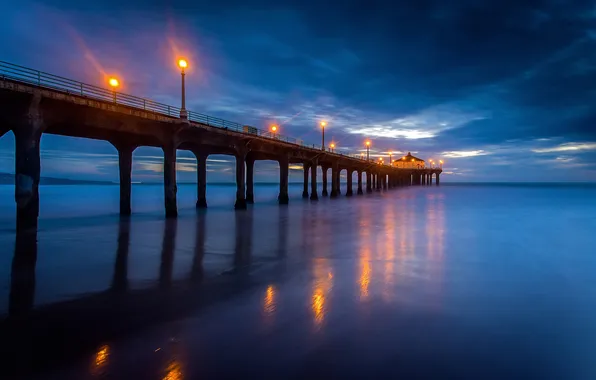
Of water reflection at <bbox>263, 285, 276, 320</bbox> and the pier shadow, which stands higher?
the pier shadow

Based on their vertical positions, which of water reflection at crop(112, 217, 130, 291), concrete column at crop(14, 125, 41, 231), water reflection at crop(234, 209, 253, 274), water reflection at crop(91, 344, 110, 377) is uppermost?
concrete column at crop(14, 125, 41, 231)

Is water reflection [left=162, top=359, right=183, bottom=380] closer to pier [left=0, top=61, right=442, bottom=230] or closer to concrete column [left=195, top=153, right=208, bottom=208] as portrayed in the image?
pier [left=0, top=61, right=442, bottom=230]

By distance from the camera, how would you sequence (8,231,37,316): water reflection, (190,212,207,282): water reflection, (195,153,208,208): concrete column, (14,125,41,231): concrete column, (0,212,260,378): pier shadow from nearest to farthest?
(0,212,260,378): pier shadow, (8,231,37,316): water reflection, (190,212,207,282): water reflection, (14,125,41,231): concrete column, (195,153,208,208): concrete column

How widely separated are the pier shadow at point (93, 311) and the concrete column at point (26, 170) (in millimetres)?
5119

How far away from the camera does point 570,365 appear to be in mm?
5312

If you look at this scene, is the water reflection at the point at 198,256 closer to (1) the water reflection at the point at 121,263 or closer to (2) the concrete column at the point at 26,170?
(1) the water reflection at the point at 121,263

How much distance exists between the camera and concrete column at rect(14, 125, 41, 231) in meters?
15.2

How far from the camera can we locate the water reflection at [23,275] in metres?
7.35

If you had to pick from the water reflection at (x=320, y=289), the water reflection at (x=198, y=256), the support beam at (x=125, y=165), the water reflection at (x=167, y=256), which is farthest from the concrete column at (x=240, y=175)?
the water reflection at (x=320, y=289)

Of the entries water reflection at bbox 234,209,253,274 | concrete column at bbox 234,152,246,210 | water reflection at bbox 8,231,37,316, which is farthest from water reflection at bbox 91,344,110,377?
concrete column at bbox 234,152,246,210

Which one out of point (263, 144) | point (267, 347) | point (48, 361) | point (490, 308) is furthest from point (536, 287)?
point (263, 144)

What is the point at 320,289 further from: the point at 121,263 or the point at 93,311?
the point at 121,263

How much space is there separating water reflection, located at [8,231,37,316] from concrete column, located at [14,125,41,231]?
101cm

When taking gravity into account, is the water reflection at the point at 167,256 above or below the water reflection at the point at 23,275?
below
